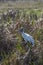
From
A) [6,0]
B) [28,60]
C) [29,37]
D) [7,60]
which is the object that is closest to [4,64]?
[7,60]

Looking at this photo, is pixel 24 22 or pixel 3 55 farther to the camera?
pixel 24 22

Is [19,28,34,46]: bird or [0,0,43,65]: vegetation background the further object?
[19,28,34,46]: bird

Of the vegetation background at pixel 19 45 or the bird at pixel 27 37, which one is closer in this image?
the vegetation background at pixel 19 45

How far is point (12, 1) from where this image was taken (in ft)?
32.4

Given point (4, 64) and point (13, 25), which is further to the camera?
point (13, 25)

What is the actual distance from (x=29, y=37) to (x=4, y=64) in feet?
2.17

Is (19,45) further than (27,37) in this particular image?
No

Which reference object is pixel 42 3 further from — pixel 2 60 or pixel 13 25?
pixel 2 60

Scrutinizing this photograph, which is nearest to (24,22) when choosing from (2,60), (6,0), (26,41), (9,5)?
(26,41)

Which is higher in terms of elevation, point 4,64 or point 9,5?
point 4,64

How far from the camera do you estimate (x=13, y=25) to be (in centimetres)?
521

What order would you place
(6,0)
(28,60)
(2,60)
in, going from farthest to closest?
(6,0) → (2,60) → (28,60)

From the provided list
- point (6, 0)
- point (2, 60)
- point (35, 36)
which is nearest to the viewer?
point (2, 60)

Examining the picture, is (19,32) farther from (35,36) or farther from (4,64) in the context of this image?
(4,64)
